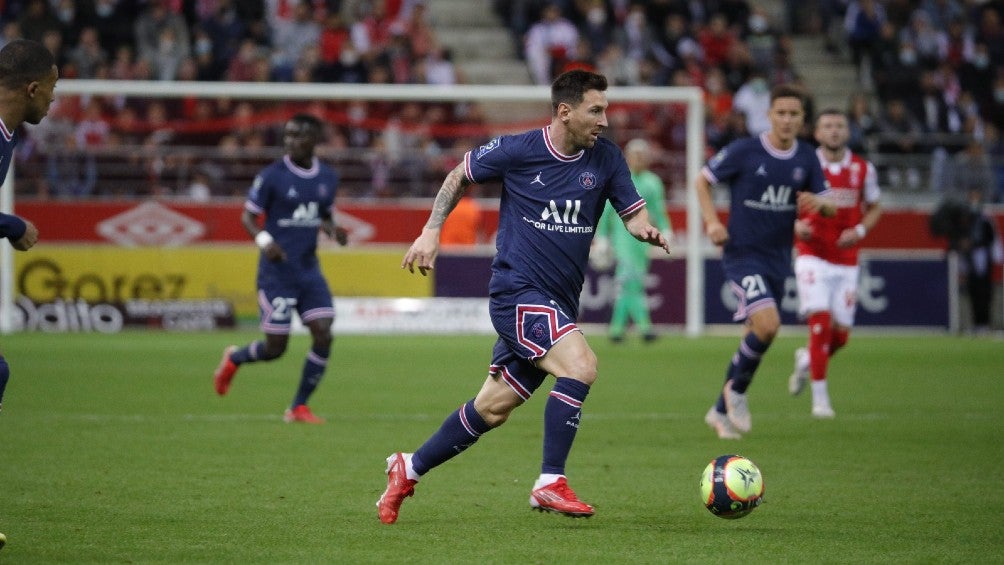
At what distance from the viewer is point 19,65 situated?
6684mm

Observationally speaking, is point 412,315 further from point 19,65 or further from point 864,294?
point 19,65

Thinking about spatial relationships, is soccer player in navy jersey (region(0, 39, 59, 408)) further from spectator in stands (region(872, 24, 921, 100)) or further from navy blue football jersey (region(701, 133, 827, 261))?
spectator in stands (region(872, 24, 921, 100))

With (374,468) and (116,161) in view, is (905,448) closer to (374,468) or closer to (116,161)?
(374,468)

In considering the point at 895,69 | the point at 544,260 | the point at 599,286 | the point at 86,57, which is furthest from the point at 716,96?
the point at 544,260

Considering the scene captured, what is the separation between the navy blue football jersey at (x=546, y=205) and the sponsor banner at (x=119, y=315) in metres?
15.1

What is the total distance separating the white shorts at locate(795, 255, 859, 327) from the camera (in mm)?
12523

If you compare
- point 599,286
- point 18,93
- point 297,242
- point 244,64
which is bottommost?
point 599,286

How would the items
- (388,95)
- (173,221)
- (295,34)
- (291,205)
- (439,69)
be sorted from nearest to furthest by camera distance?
(291,205), (388,95), (173,221), (295,34), (439,69)

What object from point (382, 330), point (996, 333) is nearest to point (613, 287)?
point (382, 330)

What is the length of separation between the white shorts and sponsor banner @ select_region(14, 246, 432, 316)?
9.98 meters

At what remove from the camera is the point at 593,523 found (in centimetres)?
725

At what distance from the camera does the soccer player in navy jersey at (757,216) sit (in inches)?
435

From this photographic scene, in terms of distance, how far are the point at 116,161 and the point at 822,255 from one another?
14182 mm

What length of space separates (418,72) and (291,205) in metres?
14.8
